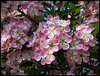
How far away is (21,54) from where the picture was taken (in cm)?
137

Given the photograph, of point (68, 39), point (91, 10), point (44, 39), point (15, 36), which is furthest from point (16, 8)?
point (91, 10)

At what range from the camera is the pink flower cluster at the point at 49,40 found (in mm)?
1142

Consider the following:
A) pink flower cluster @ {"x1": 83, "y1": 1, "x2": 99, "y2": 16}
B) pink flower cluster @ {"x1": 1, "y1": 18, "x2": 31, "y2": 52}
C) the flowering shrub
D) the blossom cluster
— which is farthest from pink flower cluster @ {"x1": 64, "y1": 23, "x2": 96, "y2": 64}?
pink flower cluster @ {"x1": 83, "y1": 1, "x2": 99, "y2": 16}

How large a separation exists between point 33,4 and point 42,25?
436mm

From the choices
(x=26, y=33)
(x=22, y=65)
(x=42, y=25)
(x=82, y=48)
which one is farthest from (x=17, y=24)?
(x=82, y=48)

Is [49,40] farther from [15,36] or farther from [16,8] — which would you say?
[16,8]

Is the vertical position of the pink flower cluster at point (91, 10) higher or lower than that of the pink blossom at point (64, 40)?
higher

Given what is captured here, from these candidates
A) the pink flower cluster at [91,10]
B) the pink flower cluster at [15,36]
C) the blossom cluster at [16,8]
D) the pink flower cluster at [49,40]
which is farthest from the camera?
the pink flower cluster at [91,10]

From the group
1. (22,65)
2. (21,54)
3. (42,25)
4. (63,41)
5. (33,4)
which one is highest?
(33,4)

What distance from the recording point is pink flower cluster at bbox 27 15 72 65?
3.75 feet

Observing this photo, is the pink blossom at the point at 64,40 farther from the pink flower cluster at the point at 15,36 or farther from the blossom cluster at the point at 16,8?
the blossom cluster at the point at 16,8

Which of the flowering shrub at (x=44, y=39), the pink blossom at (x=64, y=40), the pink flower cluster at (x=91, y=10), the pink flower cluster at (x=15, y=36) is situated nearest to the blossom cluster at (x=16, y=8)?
the flowering shrub at (x=44, y=39)

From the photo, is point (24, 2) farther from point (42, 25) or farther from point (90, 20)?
point (90, 20)

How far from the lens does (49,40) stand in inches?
44.7
